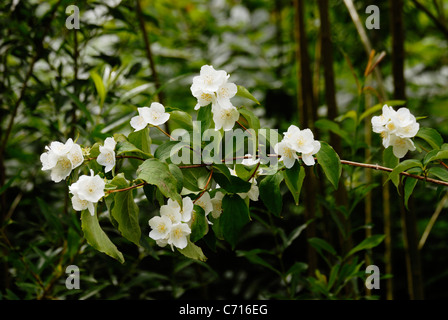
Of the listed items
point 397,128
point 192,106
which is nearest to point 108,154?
point 397,128

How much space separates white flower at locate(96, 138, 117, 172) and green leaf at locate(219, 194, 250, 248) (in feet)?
0.53

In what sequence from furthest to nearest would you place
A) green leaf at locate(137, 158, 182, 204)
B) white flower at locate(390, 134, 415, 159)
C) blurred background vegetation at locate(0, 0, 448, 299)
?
blurred background vegetation at locate(0, 0, 448, 299) < white flower at locate(390, 134, 415, 159) < green leaf at locate(137, 158, 182, 204)

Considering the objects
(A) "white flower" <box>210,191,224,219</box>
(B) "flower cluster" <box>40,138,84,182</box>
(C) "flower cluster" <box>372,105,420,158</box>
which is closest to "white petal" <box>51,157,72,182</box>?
(B) "flower cluster" <box>40,138,84,182</box>

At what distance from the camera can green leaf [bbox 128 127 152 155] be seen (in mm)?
626

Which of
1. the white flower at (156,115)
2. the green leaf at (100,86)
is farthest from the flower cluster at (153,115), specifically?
the green leaf at (100,86)

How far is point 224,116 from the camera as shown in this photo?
59 centimetres

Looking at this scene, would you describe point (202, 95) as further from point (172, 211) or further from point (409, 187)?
point (409, 187)

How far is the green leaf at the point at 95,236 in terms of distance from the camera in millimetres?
544

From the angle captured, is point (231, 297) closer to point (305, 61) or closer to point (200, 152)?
point (305, 61)

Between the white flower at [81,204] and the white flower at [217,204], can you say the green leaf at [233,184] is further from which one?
the white flower at [81,204]

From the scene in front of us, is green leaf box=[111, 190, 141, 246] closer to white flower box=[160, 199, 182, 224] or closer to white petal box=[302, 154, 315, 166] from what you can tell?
white flower box=[160, 199, 182, 224]

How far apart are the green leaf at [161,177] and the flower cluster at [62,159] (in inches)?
4.0

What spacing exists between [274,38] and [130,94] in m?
1.03

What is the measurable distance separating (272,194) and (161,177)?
0.15 metres
